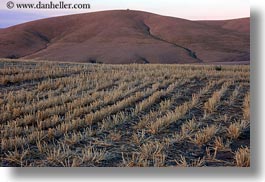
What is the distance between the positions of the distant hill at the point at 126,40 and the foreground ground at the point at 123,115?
14 centimetres

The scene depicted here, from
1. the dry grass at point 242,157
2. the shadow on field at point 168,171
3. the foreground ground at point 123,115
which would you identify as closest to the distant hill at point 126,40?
the foreground ground at point 123,115

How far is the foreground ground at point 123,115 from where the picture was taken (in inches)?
207

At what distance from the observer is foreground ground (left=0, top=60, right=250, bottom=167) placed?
527 centimetres

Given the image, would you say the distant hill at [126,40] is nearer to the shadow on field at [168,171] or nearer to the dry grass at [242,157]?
the shadow on field at [168,171]

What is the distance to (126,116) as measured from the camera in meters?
5.74

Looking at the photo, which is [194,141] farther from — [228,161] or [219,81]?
[219,81]

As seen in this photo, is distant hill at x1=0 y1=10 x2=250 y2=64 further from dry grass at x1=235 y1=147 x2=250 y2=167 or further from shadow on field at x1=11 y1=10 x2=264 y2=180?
dry grass at x1=235 y1=147 x2=250 y2=167

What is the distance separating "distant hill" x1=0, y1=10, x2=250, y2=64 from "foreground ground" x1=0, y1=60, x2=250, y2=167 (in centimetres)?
14

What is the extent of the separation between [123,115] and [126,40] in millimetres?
982

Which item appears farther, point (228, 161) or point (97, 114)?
point (97, 114)

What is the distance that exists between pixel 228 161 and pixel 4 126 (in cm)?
241

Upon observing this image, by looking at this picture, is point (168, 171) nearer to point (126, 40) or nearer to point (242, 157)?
point (242, 157)

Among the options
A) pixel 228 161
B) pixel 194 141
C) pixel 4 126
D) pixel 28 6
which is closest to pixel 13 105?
pixel 4 126

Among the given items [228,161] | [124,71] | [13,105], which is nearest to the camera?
[228,161]
